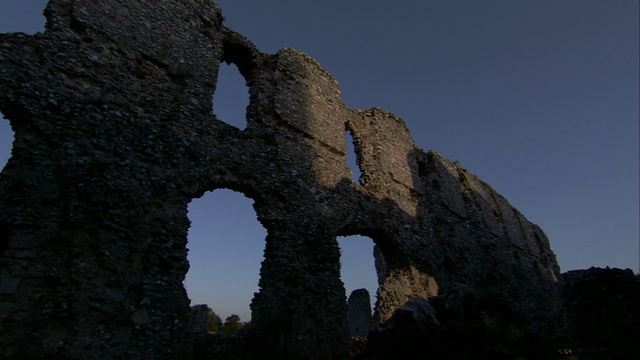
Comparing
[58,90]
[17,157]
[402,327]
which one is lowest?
[402,327]

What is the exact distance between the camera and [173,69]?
747 centimetres

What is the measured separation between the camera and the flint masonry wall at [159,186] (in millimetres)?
4992

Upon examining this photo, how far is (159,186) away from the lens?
6.30 meters

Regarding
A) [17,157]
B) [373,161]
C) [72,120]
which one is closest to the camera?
[17,157]

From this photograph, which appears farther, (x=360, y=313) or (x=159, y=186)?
(x=360, y=313)

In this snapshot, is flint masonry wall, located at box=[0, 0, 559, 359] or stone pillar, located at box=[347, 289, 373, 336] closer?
flint masonry wall, located at box=[0, 0, 559, 359]

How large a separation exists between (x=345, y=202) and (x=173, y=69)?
190 inches

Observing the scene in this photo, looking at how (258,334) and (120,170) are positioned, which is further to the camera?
(258,334)

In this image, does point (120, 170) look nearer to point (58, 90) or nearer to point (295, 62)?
point (58, 90)

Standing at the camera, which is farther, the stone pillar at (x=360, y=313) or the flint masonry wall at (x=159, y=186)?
the stone pillar at (x=360, y=313)

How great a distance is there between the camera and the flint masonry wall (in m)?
4.99

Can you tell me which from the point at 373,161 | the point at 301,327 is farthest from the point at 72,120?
the point at 373,161

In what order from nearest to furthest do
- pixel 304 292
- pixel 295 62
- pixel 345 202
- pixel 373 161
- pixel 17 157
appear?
1. pixel 17 157
2. pixel 304 292
3. pixel 345 202
4. pixel 295 62
5. pixel 373 161

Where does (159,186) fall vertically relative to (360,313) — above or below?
above
